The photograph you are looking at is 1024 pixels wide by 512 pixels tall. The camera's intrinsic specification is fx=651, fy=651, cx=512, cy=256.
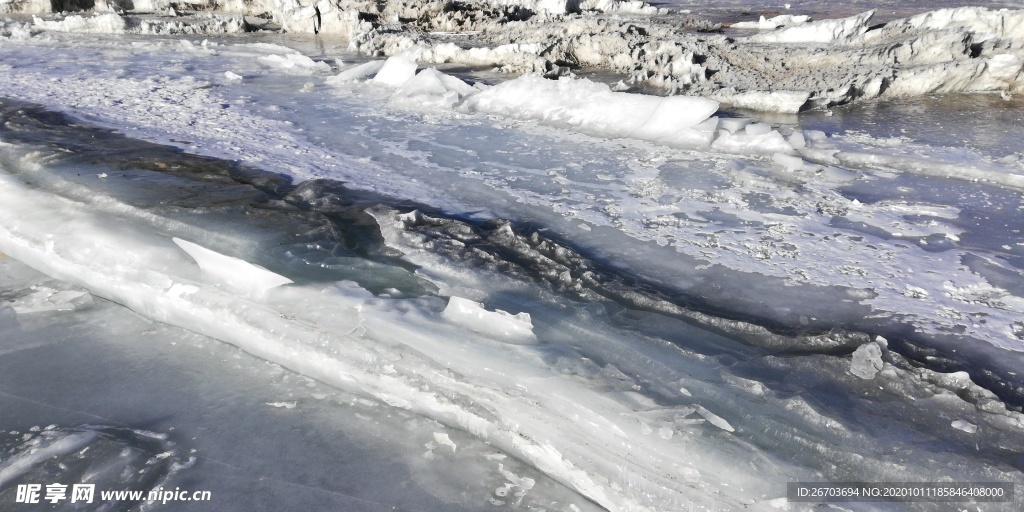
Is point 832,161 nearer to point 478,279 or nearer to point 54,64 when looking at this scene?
point 478,279

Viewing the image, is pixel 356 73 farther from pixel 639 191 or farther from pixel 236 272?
pixel 236 272

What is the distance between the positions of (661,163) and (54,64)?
811cm

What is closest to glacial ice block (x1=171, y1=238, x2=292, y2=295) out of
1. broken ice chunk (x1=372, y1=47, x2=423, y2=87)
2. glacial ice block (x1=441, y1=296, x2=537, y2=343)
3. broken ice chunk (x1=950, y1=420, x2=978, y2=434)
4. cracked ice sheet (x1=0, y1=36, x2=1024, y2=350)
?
glacial ice block (x1=441, y1=296, x2=537, y2=343)

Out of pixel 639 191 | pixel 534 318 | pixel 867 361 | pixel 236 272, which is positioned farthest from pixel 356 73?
pixel 867 361

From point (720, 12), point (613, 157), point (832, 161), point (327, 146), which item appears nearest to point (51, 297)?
point (327, 146)

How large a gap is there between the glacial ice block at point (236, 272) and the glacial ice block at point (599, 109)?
3.21 m

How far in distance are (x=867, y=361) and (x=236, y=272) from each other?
2.45 metres

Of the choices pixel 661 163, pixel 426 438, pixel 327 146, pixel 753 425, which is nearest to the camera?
pixel 753 425

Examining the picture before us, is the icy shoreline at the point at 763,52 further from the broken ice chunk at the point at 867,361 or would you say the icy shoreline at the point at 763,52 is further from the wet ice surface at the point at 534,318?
the broken ice chunk at the point at 867,361

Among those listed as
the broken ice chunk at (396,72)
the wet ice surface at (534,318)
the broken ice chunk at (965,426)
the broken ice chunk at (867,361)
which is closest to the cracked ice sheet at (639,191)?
the wet ice surface at (534,318)

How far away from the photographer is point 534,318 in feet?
8.09

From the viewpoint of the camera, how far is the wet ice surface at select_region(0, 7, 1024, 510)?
1.95 m

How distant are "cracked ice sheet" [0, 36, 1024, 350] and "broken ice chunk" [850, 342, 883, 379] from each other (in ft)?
1.02

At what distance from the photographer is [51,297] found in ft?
9.50
